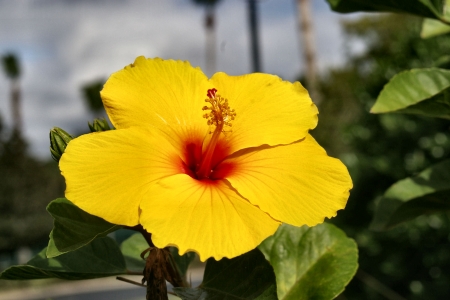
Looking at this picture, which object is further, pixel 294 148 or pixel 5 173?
pixel 5 173

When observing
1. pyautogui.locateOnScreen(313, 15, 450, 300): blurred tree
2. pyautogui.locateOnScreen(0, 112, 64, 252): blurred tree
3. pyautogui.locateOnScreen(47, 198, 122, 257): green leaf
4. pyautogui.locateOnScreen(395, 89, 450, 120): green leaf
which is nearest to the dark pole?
pyautogui.locateOnScreen(313, 15, 450, 300): blurred tree

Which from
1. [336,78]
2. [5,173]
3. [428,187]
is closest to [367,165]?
[428,187]

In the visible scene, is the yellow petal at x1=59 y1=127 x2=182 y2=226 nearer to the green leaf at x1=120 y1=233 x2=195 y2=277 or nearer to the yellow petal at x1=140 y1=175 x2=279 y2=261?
the yellow petal at x1=140 y1=175 x2=279 y2=261

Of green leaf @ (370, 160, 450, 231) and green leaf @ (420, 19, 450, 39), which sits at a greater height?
green leaf @ (420, 19, 450, 39)

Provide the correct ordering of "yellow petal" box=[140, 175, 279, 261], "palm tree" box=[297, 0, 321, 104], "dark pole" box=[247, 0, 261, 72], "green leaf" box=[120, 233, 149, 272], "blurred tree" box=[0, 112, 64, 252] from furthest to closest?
1. "blurred tree" box=[0, 112, 64, 252]
2. "palm tree" box=[297, 0, 321, 104]
3. "dark pole" box=[247, 0, 261, 72]
4. "green leaf" box=[120, 233, 149, 272]
5. "yellow petal" box=[140, 175, 279, 261]

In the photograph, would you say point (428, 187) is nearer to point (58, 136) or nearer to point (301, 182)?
point (301, 182)

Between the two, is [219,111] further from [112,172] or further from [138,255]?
[138,255]

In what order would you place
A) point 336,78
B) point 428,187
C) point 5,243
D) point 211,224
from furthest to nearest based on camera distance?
point 5,243
point 336,78
point 428,187
point 211,224
